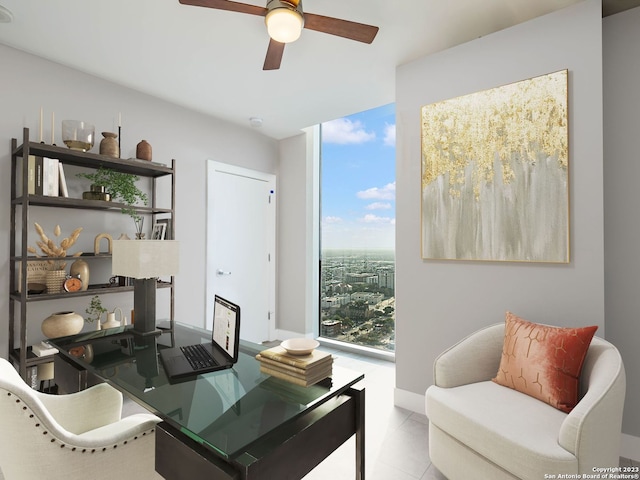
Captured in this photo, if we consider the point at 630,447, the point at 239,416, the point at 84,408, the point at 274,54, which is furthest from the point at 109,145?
the point at 630,447

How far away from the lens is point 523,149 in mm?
2125

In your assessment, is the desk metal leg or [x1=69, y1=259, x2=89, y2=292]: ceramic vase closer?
the desk metal leg

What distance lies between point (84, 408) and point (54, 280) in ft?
4.51

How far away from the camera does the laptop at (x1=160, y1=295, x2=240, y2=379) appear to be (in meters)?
1.39

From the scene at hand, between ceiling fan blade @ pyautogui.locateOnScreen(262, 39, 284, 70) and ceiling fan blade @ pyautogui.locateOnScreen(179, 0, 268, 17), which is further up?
ceiling fan blade @ pyautogui.locateOnScreen(179, 0, 268, 17)

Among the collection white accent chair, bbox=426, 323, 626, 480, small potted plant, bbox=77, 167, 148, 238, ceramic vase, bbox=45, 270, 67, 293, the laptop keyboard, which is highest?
small potted plant, bbox=77, 167, 148, 238

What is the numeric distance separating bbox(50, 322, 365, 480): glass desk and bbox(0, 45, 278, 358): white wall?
59.3 inches

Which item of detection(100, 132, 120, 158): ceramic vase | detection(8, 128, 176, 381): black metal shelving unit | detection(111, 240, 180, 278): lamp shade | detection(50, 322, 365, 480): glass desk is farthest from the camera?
detection(100, 132, 120, 158): ceramic vase

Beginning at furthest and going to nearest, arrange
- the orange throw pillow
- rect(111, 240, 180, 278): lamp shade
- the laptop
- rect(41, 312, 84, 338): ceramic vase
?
rect(41, 312, 84, 338): ceramic vase < rect(111, 240, 180, 278): lamp shade < the orange throw pillow < the laptop

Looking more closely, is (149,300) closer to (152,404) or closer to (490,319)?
(152,404)

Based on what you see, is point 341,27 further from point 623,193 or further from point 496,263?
point 623,193

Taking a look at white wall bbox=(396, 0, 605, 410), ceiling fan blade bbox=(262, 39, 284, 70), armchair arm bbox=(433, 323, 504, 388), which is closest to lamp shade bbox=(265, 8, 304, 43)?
ceiling fan blade bbox=(262, 39, 284, 70)

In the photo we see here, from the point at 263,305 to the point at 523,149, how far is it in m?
3.25

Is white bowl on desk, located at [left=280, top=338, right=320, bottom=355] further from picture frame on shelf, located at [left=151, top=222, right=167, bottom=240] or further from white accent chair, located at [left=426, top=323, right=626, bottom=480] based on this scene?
picture frame on shelf, located at [left=151, top=222, right=167, bottom=240]
